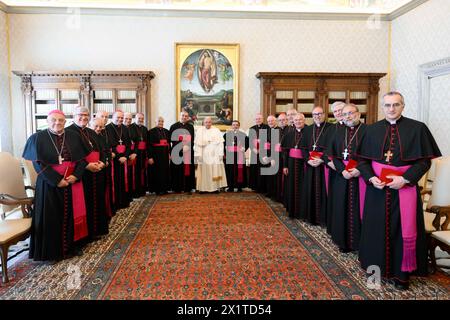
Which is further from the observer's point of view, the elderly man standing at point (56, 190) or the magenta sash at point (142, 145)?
the magenta sash at point (142, 145)

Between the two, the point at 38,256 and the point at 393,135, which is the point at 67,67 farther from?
the point at 393,135

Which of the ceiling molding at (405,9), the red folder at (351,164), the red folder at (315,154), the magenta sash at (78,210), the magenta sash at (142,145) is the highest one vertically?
the ceiling molding at (405,9)

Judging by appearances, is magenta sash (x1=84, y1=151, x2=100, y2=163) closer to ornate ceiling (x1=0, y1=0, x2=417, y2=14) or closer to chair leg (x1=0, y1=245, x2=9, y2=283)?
chair leg (x1=0, y1=245, x2=9, y2=283)

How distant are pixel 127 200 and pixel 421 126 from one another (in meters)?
5.63

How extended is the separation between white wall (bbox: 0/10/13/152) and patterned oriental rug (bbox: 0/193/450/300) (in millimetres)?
5486

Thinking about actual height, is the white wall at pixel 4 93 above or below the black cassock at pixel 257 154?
above

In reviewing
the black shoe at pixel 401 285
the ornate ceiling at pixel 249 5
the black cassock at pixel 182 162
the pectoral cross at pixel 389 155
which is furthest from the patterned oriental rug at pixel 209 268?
the ornate ceiling at pixel 249 5

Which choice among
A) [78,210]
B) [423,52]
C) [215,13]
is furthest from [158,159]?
[423,52]

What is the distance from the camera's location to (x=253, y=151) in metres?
8.50

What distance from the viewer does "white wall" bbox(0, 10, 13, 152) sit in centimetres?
900

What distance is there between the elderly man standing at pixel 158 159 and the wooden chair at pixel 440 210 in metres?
5.75

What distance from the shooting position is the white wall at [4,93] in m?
9.00

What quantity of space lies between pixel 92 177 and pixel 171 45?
5.88m

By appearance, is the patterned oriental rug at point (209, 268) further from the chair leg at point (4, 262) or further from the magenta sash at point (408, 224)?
the magenta sash at point (408, 224)
